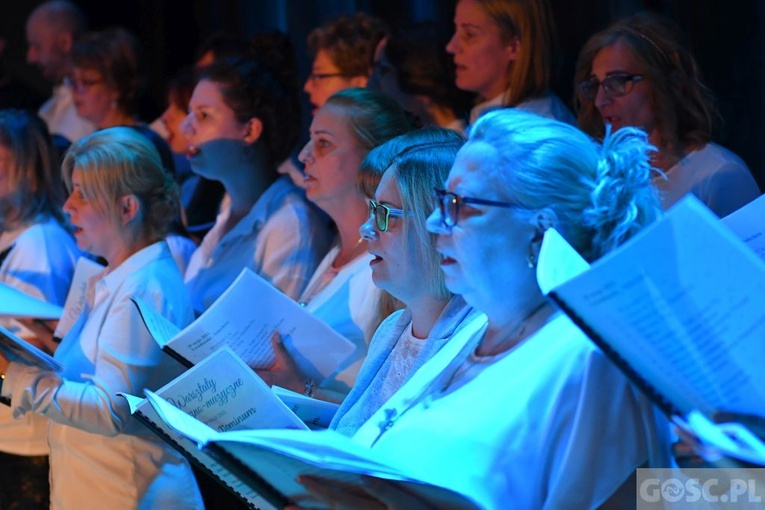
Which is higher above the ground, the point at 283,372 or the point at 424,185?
the point at 424,185

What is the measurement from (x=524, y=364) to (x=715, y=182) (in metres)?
1.34

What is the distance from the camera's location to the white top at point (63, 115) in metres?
5.64

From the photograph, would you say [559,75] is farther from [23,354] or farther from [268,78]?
[23,354]

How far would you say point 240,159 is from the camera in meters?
3.96

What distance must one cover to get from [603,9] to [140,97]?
7.60ft

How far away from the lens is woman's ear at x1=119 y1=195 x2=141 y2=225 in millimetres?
3291


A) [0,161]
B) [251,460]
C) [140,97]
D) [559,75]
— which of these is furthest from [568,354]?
[140,97]

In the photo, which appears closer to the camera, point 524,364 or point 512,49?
point 524,364

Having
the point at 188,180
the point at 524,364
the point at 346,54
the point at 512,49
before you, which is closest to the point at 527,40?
the point at 512,49

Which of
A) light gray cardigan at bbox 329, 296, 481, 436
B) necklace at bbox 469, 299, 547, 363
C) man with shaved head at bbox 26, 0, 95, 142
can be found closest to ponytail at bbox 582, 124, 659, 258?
necklace at bbox 469, 299, 547, 363

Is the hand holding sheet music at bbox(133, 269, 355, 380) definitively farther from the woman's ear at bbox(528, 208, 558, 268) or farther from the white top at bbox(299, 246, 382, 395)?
the woman's ear at bbox(528, 208, 558, 268)

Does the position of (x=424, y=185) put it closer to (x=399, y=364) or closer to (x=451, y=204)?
(x=399, y=364)


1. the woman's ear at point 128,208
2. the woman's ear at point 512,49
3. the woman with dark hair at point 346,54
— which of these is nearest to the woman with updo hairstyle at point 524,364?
the woman's ear at point 128,208

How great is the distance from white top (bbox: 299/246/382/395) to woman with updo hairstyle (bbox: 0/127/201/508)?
0.41 m
